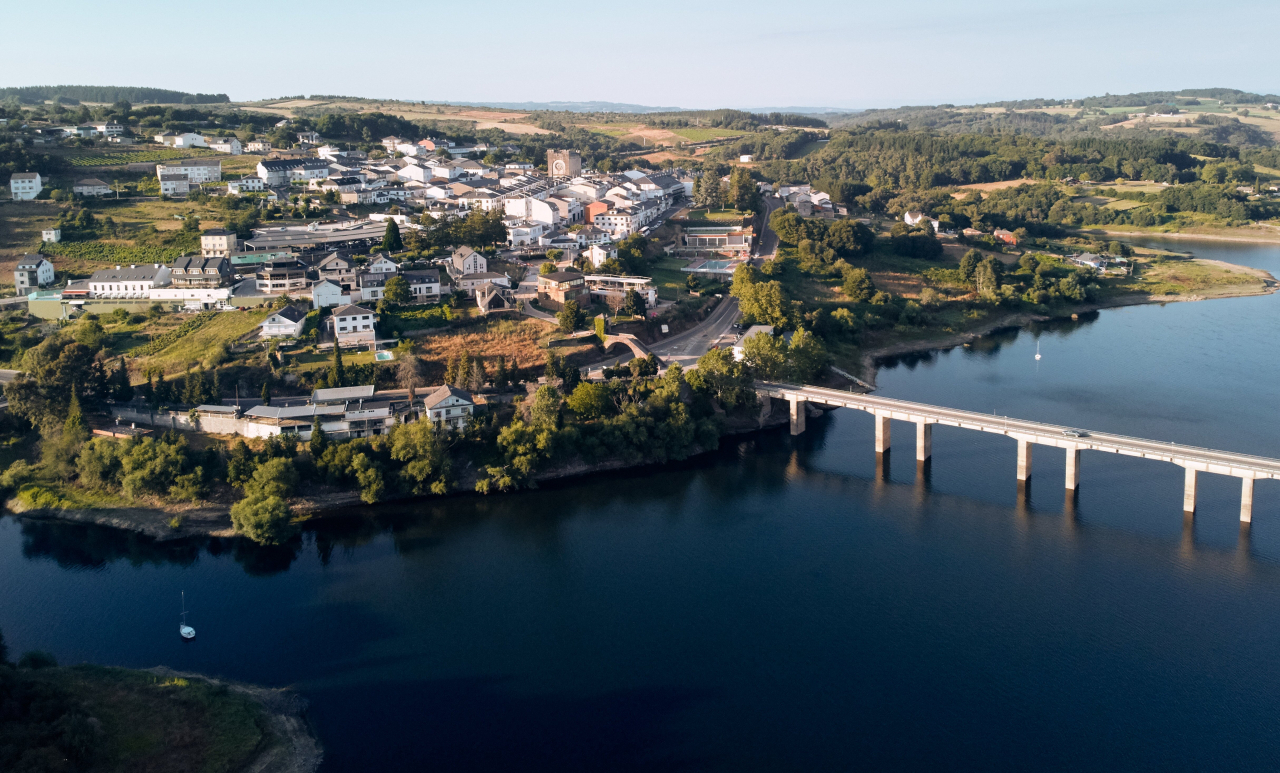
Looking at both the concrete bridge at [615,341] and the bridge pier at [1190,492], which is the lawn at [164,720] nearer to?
the concrete bridge at [615,341]

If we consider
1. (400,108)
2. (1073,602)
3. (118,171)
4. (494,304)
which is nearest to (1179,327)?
(1073,602)

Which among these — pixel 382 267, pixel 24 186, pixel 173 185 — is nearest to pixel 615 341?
pixel 382 267

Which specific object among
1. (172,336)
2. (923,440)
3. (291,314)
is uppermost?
(291,314)

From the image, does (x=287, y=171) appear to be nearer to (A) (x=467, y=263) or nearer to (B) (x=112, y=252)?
(B) (x=112, y=252)

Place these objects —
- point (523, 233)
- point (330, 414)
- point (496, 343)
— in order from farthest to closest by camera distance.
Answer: point (523, 233) < point (496, 343) < point (330, 414)

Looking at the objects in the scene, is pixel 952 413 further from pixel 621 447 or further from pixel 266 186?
pixel 266 186

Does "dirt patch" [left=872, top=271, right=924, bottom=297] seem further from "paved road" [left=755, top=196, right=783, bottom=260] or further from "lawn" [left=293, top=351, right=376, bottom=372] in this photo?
"lawn" [left=293, top=351, right=376, bottom=372]

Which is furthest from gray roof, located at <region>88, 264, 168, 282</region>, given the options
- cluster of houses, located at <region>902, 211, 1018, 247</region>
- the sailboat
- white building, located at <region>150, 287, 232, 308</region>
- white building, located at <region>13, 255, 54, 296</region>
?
cluster of houses, located at <region>902, 211, 1018, 247</region>
